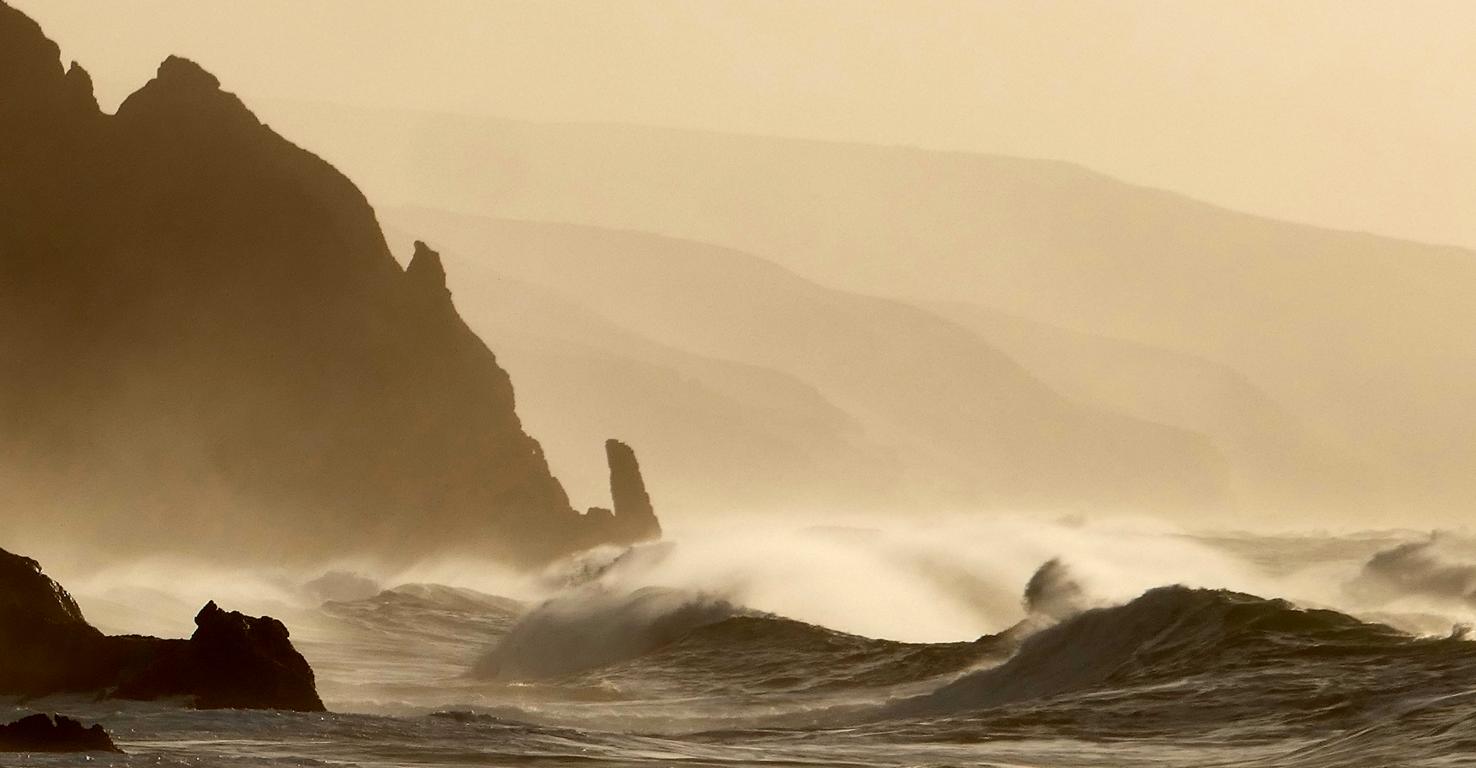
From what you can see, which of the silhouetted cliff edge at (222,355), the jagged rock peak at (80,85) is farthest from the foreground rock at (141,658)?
the jagged rock peak at (80,85)

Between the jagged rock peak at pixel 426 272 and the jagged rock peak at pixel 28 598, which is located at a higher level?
the jagged rock peak at pixel 426 272

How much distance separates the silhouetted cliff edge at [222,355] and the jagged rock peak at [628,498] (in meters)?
0.24

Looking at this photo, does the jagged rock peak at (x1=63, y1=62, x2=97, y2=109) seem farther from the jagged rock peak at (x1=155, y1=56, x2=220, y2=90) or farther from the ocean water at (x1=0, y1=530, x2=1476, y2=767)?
the ocean water at (x1=0, y1=530, x2=1476, y2=767)

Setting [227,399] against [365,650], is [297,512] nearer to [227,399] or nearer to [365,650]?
[227,399]

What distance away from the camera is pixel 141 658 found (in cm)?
2875

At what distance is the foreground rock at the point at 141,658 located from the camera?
2698 cm

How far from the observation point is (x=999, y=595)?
58188 mm

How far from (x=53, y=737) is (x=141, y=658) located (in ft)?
29.0

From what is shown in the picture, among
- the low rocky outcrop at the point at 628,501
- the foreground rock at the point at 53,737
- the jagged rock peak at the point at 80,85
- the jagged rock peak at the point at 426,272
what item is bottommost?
the foreground rock at the point at 53,737

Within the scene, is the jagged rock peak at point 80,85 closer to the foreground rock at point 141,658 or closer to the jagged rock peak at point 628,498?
the jagged rock peak at point 628,498

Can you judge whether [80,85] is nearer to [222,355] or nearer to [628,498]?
[222,355]

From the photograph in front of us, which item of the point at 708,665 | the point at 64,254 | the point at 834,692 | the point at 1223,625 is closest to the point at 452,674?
the point at 708,665

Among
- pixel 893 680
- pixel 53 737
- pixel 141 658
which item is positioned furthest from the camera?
pixel 893 680

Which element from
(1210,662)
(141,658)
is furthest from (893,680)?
(141,658)
